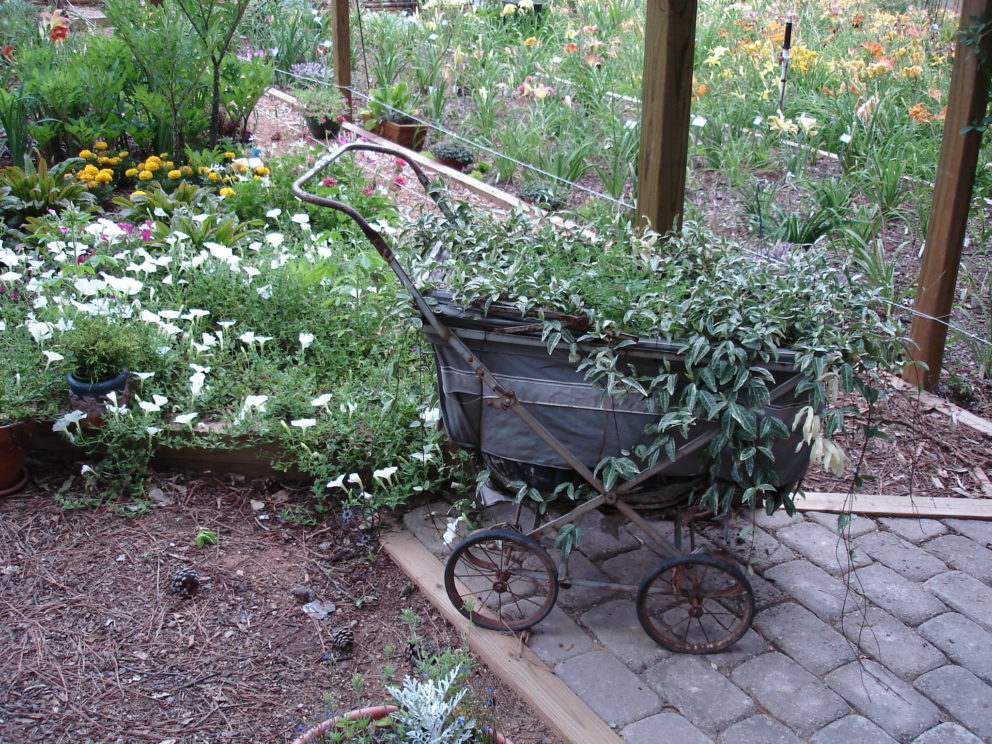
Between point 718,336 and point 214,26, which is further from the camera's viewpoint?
point 214,26

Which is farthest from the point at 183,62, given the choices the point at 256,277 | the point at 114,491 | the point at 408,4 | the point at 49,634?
the point at 408,4

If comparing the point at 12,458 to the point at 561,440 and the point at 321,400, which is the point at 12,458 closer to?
the point at 321,400

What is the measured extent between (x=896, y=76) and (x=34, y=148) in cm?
553

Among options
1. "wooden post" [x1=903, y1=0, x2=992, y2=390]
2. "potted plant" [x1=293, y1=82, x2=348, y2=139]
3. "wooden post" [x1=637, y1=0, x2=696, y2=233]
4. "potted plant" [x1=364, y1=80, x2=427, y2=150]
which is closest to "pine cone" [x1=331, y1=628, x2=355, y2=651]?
"wooden post" [x1=637, y1=0, x2=696, y2=233]

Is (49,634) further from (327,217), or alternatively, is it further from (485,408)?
(327,217)

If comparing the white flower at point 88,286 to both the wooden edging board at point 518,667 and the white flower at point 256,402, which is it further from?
the wooden edging board at point 518,667

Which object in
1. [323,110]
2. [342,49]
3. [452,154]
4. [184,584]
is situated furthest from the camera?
[342,49]

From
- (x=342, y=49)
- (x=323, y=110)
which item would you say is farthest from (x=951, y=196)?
(x=342, y=49)

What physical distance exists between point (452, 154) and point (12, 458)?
12.2 ft

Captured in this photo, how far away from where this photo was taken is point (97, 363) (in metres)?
3.28

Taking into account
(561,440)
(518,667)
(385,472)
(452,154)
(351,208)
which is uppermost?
(351,208)

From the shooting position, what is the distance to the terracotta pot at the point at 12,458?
319cm

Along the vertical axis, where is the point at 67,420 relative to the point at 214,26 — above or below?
below

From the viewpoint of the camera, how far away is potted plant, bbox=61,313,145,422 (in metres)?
3.24
